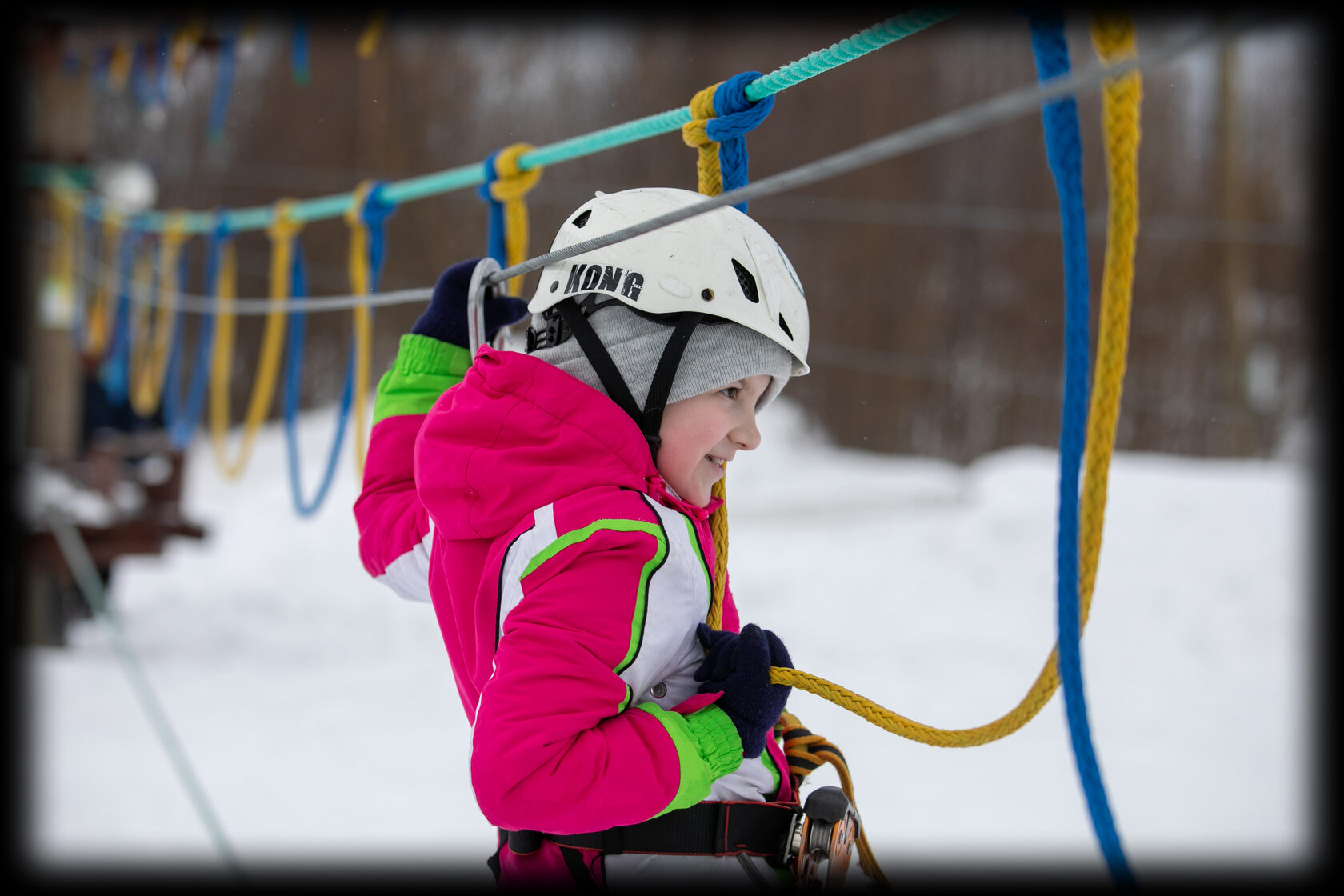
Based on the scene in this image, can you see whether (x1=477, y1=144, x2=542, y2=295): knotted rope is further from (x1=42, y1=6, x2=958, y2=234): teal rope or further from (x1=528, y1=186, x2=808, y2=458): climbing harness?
(x1=528, y1=186, x2=808, y2=458): climbing harness

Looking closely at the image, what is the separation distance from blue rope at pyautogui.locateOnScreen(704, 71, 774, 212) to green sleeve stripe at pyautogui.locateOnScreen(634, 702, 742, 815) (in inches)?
25.1

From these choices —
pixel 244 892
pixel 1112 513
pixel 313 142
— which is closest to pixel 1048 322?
pixel 1112 513

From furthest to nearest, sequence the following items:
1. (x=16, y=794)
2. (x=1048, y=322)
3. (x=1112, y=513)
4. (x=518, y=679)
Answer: (x=1048, y=322)
(x=1112, y=513)
(x=16, y=794)
(x=518, y=679)

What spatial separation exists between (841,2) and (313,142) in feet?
20.8

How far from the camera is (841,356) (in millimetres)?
9023

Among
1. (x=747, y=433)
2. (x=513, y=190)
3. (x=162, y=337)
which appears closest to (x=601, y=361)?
(x=747, y=433)

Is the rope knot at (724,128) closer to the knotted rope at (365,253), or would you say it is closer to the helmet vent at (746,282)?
the helmet vent at (746,282)

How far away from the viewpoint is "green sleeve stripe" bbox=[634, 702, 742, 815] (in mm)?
940

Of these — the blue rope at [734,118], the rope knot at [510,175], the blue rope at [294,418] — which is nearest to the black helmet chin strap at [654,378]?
the blue rope at [734,118]

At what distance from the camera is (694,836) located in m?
1.09

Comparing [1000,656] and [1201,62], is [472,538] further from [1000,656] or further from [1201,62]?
[1201,62]

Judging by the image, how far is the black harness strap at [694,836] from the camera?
1077mm

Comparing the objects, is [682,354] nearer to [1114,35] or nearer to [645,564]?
[645,564]

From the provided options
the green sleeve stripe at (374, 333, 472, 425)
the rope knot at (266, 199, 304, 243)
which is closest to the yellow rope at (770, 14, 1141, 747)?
the green sleeve stripe at (374, 333, 472, 425)
